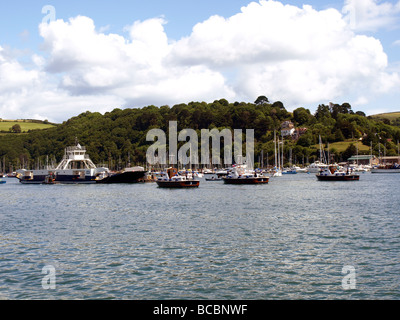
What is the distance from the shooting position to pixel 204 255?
96.9ft

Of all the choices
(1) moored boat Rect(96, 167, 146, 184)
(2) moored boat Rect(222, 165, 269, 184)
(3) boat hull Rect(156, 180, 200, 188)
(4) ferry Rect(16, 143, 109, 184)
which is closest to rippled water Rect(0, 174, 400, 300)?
(3) boat hull Rect(156, 180, 200, 188)

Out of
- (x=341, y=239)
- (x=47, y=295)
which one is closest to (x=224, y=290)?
(x=47, y=295)

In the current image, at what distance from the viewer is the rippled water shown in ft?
72.4

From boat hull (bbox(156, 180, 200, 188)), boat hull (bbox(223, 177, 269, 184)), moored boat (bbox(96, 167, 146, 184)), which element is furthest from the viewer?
moored boat (bbox(96, 167, 146, 184))

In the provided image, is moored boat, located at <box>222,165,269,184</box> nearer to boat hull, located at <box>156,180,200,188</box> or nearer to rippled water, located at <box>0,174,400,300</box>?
boat hull, located at <box>156,180,200,188</box>

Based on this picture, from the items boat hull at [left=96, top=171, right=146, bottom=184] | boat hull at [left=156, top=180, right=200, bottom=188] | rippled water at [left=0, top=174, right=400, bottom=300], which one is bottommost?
rippled water at [left=0, top=174, right=400, bottom=300]

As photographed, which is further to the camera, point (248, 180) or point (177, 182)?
point (248, 180)

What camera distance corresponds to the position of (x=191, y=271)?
2548 cm

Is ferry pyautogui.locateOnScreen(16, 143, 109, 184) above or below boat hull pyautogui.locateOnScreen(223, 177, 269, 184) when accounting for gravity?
above

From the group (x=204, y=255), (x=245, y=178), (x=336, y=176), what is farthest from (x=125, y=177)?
(x=204, y=255)

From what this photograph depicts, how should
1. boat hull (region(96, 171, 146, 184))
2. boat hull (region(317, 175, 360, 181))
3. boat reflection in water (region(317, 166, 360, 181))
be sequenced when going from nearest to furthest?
1. boat hull (region(317, 175, 360, 181))
2. boat reflection in water (region(317, 166, 360, 181))
3. boat hull (region(96, 171, 146, 184))

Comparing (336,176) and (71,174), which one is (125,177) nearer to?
(71,174)
